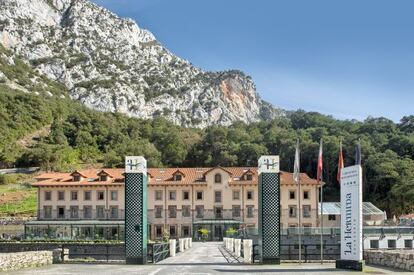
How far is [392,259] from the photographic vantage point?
79.0 feet

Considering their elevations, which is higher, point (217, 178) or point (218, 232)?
point (217, 178)

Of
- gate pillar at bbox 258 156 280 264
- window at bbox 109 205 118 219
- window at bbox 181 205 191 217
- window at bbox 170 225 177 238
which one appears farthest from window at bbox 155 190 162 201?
gate pillar at bbox 258 156 280 264

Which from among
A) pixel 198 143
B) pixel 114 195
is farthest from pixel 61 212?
pixel 198 143

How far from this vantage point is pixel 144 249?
1053 inches

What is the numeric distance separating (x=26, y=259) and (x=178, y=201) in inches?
1886

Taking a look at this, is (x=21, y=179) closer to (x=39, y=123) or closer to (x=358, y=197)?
(x=39, y=123)

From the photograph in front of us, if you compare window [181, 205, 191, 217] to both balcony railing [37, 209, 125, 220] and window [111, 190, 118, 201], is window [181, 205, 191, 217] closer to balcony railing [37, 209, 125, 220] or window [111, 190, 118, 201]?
balcony railing [37, 209, 125, 220]

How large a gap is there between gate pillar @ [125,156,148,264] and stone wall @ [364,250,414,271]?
9917 mm

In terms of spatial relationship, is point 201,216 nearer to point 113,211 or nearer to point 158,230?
point 158,230

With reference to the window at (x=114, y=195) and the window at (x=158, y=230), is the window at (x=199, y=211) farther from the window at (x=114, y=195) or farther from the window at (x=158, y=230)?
the window at (x=114, y=195)

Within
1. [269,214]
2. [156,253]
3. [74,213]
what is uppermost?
[269,214]

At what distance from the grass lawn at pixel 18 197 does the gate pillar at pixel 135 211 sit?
2157 inches

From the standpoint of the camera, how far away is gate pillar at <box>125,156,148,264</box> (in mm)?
26516

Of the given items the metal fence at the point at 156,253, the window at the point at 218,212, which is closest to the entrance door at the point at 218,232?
the window at the point at 218,212
